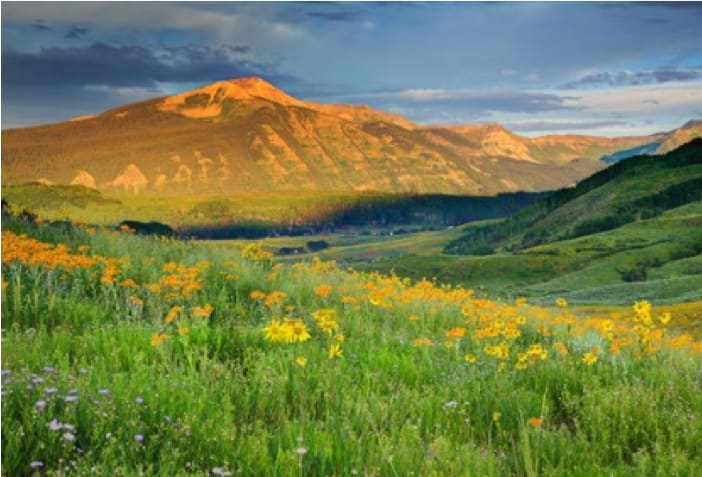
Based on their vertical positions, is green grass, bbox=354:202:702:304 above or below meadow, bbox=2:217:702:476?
below

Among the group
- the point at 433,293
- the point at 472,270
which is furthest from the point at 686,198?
the point at 433,293

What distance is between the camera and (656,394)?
679 centimetres

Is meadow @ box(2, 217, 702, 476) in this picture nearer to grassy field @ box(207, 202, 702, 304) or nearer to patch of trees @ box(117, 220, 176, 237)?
patch of trees @ box(117, 220, 176, 237)

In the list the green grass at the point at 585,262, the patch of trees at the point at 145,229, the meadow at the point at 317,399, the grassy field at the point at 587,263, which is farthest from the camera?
the green grass at the point at 585,262

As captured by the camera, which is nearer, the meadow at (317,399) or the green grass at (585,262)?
the meadow at (317,399)

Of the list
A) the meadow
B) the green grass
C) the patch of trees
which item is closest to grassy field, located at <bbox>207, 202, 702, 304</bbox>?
the green grass

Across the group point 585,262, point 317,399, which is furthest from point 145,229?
point 585,262

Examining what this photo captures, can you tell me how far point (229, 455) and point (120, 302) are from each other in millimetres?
6318

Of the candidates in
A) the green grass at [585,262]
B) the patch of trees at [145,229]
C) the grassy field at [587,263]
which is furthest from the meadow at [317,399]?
the green grass at [585,262]

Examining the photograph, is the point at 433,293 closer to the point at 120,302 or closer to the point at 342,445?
the point at 120,302

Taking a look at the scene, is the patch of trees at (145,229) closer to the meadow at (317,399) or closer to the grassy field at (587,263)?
the meadow at (317,399)

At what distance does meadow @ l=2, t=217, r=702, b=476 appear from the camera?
484 cm

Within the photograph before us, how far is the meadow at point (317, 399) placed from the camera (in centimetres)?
484

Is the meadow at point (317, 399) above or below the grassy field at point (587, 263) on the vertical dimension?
Result: above
